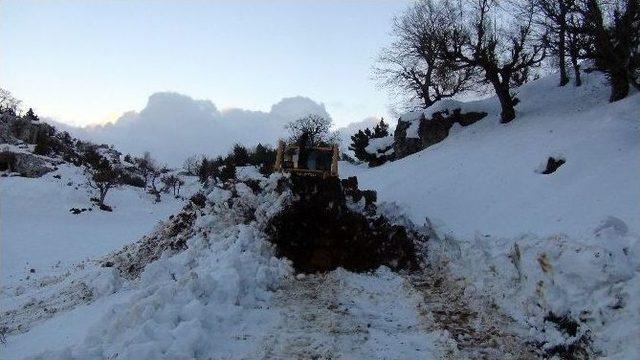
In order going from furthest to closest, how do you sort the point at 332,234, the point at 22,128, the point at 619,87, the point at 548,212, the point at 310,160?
the point at 22,128, the point at 619,87, the point at 310,160, the point at 332,234, the point at 548,212

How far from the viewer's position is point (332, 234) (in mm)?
12023

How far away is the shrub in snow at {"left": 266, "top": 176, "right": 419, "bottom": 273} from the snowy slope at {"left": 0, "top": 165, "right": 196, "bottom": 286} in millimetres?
11801

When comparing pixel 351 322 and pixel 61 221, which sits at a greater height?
pixel 351 322

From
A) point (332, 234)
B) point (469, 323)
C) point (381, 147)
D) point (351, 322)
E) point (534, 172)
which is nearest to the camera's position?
point (469, 323)

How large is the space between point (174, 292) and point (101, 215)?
87.9ft

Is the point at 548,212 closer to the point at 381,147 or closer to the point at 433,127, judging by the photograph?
the point at 433,127

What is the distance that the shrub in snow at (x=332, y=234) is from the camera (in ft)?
36.6

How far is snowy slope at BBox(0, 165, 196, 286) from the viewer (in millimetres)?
20773

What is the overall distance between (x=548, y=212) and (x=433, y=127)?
15.1 meters

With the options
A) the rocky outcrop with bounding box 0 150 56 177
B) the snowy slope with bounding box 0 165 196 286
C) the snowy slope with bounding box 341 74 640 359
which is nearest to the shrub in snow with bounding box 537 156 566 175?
the snowy slope with bounding box 341 74 640 359

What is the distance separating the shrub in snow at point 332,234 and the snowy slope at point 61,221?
1180cm

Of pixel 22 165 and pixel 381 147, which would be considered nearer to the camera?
pixel 381 147

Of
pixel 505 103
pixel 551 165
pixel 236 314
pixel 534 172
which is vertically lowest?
pixel 236 314

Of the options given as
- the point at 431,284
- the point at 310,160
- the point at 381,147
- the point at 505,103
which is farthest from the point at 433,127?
the point at 431,284
